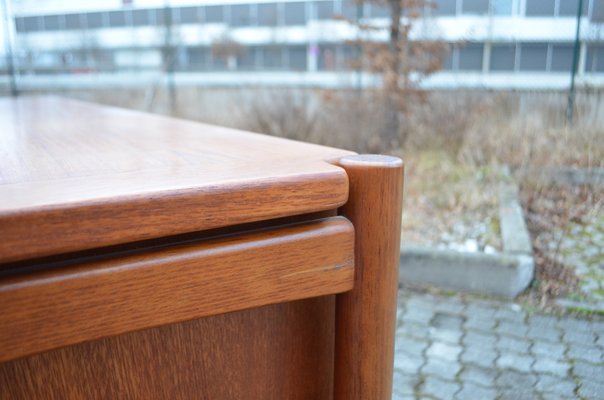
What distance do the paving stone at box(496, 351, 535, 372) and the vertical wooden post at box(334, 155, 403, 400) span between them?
69.3 inches

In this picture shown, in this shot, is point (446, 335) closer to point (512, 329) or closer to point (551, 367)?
point (512, 329)

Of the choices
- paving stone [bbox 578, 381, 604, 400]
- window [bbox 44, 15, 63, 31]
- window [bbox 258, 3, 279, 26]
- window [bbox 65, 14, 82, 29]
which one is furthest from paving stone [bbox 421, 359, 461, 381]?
window [bbox 65, 14, 82, 29]

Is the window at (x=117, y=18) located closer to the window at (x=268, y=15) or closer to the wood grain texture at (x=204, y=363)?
the window at (x=268, y=15)

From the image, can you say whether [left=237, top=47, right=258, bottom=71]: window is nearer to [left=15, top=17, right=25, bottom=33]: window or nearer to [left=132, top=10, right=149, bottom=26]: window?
[left=132, top=10, right=149, bottom=26]: window

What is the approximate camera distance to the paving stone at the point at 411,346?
236 cm

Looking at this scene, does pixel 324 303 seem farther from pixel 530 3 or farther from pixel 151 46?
pixel 151 46

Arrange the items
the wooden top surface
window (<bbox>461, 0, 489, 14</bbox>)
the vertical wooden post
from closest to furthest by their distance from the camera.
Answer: the wooden top surface
the vertical wooden post
window (<bbox>461, 0, 489, 14</bbox>)

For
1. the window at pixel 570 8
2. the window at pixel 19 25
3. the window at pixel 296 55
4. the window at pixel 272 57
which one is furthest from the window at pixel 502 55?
the window at pixel 272 57

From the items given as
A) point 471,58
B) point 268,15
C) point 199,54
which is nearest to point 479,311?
point 471,58

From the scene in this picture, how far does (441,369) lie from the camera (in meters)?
2.21

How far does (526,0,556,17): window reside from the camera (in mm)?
7219

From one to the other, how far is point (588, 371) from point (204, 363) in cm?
→ 202

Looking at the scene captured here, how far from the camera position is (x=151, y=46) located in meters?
13.9

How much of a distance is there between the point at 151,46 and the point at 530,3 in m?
9.58
